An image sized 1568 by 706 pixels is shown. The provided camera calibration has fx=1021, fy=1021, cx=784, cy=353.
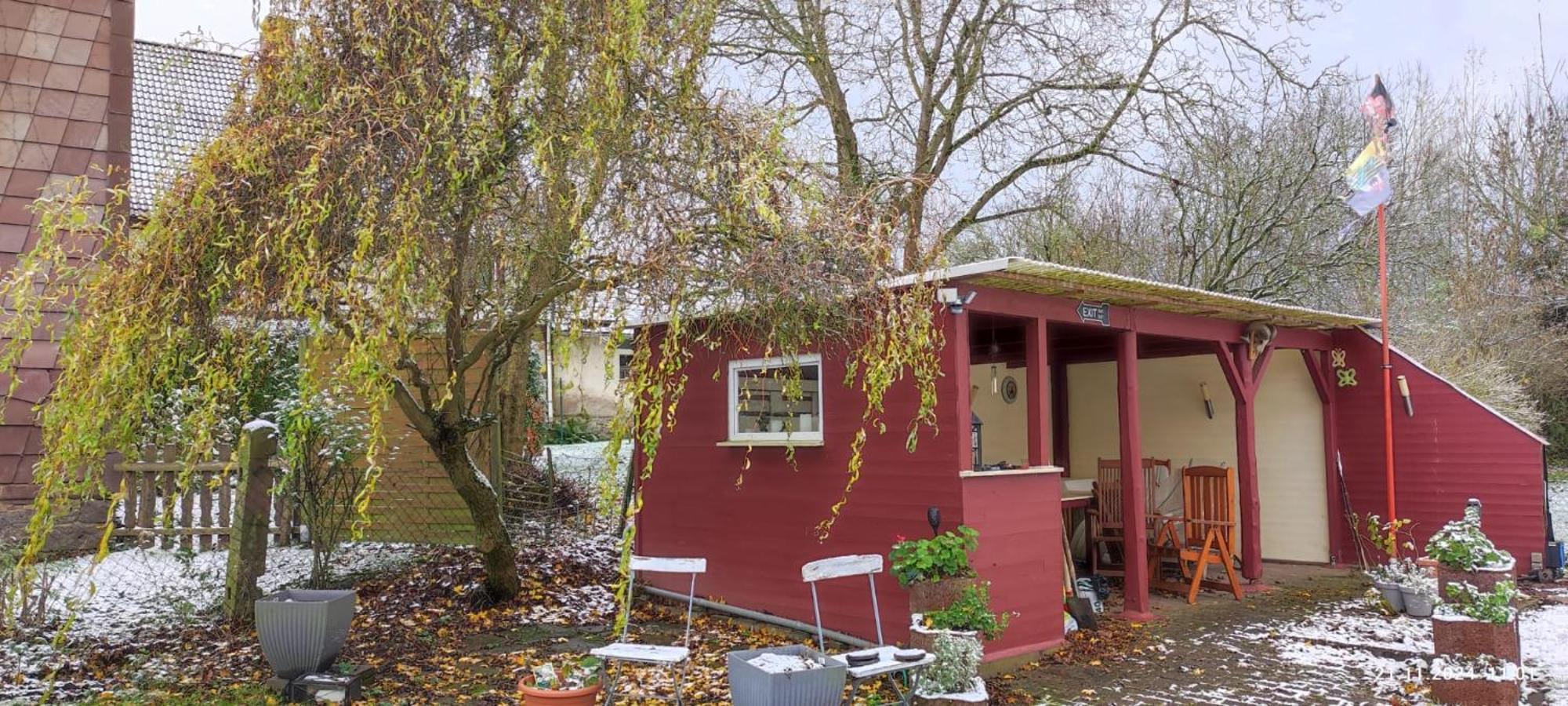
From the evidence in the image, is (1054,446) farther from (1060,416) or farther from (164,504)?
(164,504)

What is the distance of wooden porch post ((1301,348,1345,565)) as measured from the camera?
9469mm

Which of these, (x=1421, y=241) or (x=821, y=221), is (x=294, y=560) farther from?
(x=1421, y=241)

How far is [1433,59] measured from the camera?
18359mm

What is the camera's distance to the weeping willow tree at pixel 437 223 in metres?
4.21

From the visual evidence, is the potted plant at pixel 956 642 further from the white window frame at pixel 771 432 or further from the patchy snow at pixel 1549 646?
the patchy snow at pixel 1549 646

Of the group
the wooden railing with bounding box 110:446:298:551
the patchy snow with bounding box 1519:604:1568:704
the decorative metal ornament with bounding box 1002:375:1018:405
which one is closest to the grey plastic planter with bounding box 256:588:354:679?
the wooden railing with bounding box 110:446:298:551

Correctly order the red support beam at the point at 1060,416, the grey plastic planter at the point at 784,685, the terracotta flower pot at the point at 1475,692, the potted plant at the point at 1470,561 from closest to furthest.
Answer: the grey plastic planter at the point at 784,685
the terracotta flower pot at the point at 1475,692
the potted plant at the point at 1470,561
the red support beam at the point at 1060,416

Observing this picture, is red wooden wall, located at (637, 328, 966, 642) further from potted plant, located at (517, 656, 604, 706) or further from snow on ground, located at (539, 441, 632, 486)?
snow on ground, located at (539, 441, 632, 486)

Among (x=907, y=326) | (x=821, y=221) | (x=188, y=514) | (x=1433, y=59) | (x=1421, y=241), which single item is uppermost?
(x=1433, y=59)

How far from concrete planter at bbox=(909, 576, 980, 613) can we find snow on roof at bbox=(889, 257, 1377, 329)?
61.7 inches

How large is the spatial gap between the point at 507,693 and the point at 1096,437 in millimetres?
7066

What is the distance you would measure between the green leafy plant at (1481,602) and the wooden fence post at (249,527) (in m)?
6.99

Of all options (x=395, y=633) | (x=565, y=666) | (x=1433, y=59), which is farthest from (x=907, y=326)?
(x=1433, y=59)

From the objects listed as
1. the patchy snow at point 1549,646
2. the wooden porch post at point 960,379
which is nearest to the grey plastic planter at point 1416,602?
the patchy snow at point 1549,646
